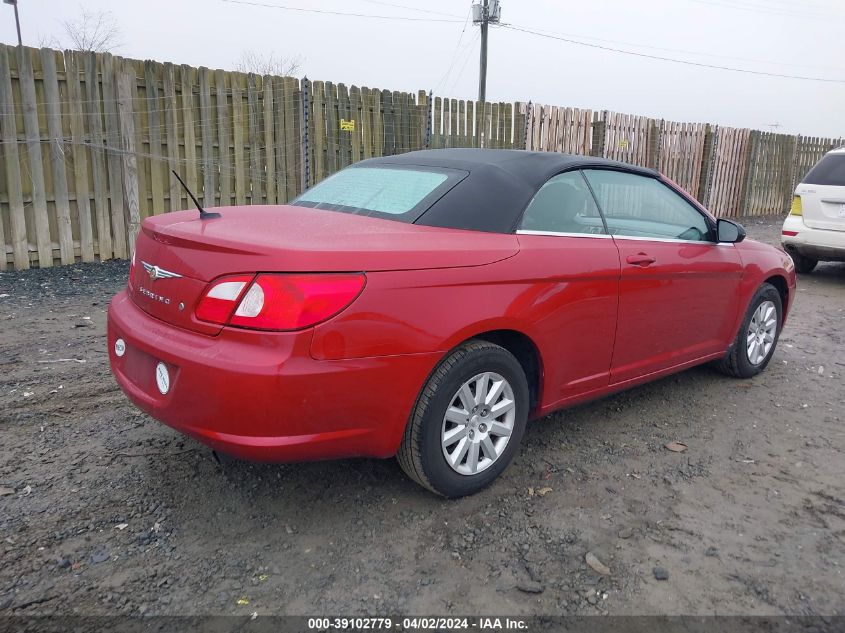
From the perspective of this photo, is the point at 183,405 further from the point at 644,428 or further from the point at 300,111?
the point at 300,111

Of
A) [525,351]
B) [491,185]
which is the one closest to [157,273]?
[491,185]

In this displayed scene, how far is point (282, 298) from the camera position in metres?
2.40

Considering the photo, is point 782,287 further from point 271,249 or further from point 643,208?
point 271,249

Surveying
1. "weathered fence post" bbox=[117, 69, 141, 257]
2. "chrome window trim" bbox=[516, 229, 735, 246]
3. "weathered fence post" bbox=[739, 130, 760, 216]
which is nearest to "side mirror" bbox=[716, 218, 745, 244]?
"chrome window trim" bbox=[516, 229, 735, 246]

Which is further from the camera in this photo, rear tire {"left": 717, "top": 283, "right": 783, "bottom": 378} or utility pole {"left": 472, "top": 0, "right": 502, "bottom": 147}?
utility pole {"left": 472, "top": 0, "right": 502, "bottom": 147}

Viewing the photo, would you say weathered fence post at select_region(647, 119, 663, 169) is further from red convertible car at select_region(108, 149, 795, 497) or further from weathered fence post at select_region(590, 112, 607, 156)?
red convertible car at select_region(108, 149, 795, 497)

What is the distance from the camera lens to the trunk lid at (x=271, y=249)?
246 centimetres

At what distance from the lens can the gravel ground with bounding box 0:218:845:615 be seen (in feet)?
7.81

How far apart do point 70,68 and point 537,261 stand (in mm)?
6341

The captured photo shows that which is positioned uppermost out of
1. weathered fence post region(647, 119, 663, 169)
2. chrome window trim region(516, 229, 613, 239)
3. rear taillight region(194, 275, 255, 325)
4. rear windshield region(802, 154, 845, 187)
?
weathered fence post region(647, 119, 663, 169)

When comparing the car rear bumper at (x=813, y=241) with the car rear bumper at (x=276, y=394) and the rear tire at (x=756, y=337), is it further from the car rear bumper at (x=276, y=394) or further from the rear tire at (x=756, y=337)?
the car rear bumper at (x=276, y=394)

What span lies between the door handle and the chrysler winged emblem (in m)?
2.27

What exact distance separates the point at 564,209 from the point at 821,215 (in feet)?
21.8

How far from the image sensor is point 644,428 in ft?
12.9
